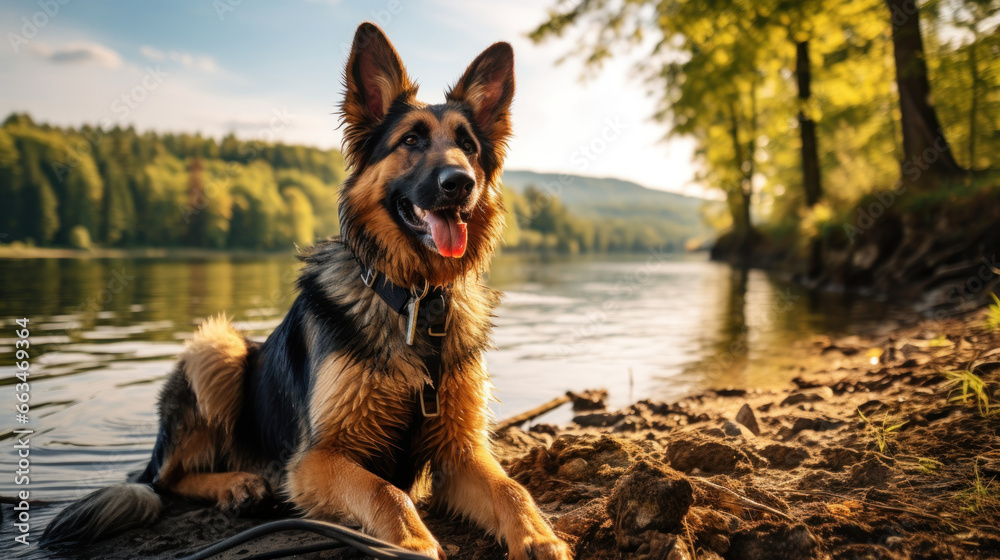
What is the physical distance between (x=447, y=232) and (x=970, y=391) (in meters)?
3.81

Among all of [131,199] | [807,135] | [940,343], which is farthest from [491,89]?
[131,199]

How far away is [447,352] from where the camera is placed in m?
3.62

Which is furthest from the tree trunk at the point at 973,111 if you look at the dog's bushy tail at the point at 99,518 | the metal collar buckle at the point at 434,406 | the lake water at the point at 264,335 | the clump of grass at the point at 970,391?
the dog's bushy tail at the point at 99,518

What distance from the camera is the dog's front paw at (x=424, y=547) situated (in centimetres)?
265

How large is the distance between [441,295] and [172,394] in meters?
2.08

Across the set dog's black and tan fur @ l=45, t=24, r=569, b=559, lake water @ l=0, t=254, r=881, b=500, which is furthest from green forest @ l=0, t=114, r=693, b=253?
dog's black and tan fur @ l=45, t=24, r=569, b=559

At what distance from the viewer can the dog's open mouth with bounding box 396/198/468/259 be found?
3646mm

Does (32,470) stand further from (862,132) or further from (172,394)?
(862,132)

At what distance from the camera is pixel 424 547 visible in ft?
8.81

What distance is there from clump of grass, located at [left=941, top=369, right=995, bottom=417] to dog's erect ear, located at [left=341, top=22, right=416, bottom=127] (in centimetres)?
421

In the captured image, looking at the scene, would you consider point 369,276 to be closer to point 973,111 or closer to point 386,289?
point 386,289

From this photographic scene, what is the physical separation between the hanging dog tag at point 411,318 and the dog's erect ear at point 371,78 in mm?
1270

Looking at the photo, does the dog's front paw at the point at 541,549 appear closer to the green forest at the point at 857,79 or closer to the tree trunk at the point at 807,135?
the green forest at the point at 857,79

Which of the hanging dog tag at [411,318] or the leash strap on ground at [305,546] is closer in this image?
the leash strap on ground at [305,546]
